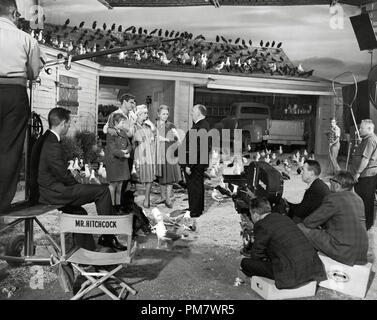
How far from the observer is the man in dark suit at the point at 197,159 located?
543cm

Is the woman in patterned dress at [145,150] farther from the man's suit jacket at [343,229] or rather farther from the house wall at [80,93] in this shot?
the man's suit jacket at [343,229]

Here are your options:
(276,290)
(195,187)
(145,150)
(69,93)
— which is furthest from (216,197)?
(69,93)

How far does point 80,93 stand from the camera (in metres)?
9.23

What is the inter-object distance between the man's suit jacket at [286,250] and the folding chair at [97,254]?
38.0 inches

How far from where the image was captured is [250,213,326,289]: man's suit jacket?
313 centimetres

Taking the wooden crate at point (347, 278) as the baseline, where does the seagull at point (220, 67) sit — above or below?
above

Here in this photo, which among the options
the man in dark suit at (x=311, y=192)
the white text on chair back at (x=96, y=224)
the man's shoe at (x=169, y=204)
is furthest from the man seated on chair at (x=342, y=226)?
the man's shoe at (x=169, y=204)

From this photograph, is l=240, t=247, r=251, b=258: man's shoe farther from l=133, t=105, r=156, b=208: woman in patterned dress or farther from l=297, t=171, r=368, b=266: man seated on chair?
l=133, t=105, r=156, b=208: woman in patterned dress

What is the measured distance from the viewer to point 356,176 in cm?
502

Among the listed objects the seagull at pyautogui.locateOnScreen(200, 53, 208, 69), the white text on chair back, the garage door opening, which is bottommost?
the white text on chair back

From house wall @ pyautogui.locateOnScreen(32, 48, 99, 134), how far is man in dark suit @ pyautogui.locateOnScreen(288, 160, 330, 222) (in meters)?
5.27

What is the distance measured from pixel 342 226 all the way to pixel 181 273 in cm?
137

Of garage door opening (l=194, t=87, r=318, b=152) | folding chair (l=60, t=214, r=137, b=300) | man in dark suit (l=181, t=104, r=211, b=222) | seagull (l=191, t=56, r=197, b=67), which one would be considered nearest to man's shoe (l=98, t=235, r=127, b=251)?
folding chair (l=60, t=214, r=137, b=300)
